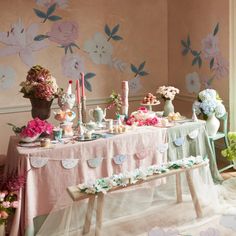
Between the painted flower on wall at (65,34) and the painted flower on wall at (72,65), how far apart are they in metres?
0.09

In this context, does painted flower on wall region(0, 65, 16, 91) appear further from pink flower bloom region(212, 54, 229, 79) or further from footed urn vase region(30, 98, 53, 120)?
pink flower bloom region(212, 54, 229, 79)

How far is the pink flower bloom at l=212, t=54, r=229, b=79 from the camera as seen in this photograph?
164 inches

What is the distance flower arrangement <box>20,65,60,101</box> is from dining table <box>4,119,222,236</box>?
377 millimetres

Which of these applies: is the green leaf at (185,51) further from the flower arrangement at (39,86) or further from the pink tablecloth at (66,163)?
the flower arrangement at (39,86)

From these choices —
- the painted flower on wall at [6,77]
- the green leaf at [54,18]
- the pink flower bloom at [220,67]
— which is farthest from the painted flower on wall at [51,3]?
the pink flower bloom at [220,67]

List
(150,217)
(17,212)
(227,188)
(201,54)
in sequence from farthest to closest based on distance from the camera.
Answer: (201,54)
(227,188)
(150,217)
(17,212)

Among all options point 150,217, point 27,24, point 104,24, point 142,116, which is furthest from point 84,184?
point 104,24

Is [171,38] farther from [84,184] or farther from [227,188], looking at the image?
[84,184]

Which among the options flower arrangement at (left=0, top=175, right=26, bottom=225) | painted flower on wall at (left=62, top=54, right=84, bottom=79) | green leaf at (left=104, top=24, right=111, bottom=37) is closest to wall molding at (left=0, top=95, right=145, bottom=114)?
painted flower on wall at (left=62, top=54, right=84, bottom=79)

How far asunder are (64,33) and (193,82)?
1784 mm

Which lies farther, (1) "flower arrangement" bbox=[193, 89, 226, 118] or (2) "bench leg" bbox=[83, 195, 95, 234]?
(1) "flower arrangement" bbox=[193, 89, 226, 118]

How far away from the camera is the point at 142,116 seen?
11.0 feet

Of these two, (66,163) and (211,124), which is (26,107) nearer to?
(66,163)

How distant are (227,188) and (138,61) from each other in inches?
85.4
